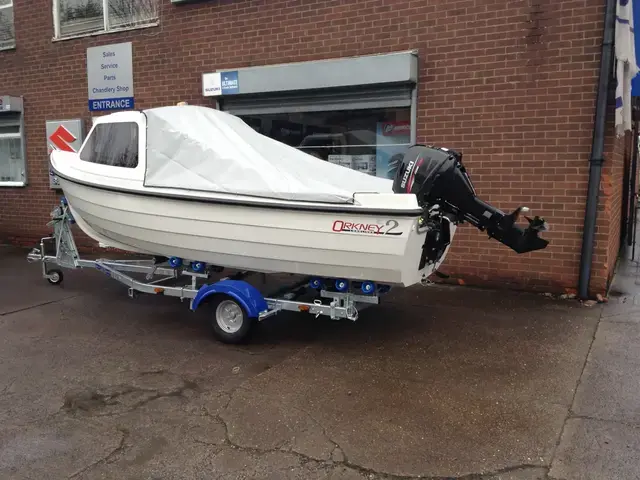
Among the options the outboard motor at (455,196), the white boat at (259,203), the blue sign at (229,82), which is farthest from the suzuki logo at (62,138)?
the outboard motor at (455,196)

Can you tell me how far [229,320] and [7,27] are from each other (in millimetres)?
9307

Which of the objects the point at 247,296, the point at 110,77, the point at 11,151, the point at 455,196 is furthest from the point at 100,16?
the point at 455,196

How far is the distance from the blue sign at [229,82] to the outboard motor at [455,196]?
4.68 metres

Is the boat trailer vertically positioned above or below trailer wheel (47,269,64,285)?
above

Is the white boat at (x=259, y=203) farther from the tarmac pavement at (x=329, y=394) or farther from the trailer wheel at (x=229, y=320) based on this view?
the tarmac pavement at (x=329, y=394)

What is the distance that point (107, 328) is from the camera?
19.8ft

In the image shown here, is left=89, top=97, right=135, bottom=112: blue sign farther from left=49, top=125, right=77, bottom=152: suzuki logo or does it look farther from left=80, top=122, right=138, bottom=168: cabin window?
left=80, top=122, right=138, bottom=168: cabin window

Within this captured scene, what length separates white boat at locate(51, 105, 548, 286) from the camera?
4.66m

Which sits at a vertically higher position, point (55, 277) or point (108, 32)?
point (108, 32)

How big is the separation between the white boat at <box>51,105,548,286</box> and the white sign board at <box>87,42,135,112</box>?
3850mm

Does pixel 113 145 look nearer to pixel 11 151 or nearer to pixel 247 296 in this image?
pixel 247 296

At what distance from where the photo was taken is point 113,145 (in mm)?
5930

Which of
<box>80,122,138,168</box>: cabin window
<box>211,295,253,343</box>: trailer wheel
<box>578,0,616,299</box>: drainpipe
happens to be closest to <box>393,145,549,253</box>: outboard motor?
<box>211,295,253,343</box>: trailer wheel

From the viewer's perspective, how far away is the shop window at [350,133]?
807 cm
